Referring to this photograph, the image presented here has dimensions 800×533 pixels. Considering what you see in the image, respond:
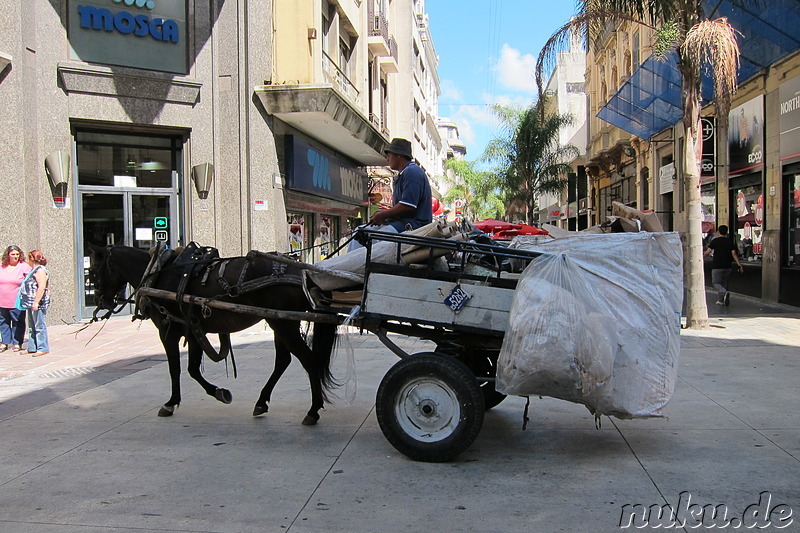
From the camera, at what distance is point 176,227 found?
14.0m

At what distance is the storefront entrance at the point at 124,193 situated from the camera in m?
13.0

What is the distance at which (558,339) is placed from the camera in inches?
162

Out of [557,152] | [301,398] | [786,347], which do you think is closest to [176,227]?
[301,398]

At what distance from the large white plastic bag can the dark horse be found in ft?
6.17

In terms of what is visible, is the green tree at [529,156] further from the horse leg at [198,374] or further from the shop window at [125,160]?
the horse leg at [198,374]

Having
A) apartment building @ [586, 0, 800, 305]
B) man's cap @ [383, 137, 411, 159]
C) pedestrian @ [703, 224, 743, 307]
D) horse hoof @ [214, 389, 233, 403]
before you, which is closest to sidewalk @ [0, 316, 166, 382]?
horse hoof @ [214, 389, 233, 403]

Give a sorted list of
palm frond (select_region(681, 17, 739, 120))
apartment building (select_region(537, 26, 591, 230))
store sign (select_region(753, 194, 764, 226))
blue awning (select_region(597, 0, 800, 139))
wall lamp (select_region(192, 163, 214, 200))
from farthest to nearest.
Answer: apartment building (select_region(537, 26, 591, 230))
store sign (select_region(753, 194, 764, 226))
wall lamp (select_region(192, 163, 214, 200))
blue awning (select_region(597, 0, 800, 139))
palm frond (select_region(681, 17, 739, 120))

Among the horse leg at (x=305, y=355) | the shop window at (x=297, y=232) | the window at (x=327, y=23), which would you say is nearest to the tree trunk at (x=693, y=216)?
the horse leg at (x=305, y=355)

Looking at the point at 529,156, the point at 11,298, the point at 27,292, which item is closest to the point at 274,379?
the point at 27,292

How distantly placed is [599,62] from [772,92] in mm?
18926

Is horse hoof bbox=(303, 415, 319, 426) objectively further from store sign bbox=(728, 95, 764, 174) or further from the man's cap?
store sign bbox=(728, 95, 764, 174)

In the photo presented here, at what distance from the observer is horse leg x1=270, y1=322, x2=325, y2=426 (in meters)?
5.50

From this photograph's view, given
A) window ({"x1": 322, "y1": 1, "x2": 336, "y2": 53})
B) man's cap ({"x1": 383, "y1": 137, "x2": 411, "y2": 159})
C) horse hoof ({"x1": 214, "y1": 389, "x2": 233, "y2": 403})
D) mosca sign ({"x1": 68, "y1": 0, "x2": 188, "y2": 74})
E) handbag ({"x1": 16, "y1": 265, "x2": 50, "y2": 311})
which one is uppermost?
window ({"x1": 322, "y1": 1, "x2": 336, "y2": 53})

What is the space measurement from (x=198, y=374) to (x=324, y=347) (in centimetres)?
132
